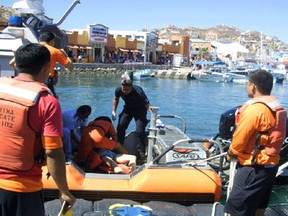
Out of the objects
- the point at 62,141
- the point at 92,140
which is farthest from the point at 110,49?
the point at 62,141

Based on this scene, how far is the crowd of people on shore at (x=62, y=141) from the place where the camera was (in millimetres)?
2258

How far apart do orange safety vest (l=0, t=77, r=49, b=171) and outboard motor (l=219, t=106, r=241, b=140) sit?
4.18 meters

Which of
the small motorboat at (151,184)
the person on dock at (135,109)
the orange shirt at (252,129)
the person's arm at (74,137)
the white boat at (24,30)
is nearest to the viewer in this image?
the orange shirt at (252,129)

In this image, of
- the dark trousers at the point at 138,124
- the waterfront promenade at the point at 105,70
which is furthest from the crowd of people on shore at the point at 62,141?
the waterfront promenade at the point at 105,70

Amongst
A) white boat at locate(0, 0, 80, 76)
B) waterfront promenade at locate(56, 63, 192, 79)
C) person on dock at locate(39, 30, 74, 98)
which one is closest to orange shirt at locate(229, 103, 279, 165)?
person on dock at locate(39, 30, 74, 98)

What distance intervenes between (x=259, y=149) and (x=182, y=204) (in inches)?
70.3

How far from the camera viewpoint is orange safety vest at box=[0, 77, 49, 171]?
7.34 feet

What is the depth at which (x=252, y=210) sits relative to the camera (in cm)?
345

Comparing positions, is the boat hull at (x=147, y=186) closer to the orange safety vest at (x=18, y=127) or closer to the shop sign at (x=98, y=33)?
the orange safety vest at (x=18, y=127)

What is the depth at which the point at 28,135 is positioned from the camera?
7.46 ft

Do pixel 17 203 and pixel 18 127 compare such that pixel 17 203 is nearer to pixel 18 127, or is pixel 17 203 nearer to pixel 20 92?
pixel 18 127

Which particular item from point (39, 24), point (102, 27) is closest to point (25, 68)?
point (39, 24)

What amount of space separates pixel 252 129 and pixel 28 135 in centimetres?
185

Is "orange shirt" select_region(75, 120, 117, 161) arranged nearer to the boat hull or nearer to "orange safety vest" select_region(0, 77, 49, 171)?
the boat hull
